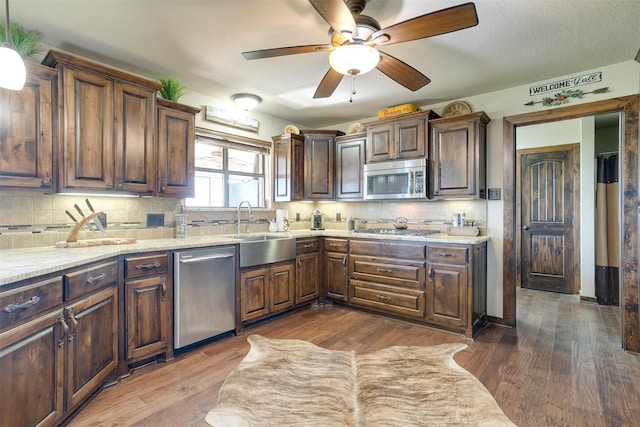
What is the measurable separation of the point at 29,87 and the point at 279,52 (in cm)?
169

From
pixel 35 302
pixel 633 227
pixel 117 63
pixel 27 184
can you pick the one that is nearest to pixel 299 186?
pixel 117 63

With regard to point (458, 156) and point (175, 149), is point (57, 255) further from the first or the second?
point (458, 156)

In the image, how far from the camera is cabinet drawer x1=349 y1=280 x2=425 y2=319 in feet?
10.8

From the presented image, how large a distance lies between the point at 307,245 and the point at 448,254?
1599mm

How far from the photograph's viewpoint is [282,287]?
347 centimetres

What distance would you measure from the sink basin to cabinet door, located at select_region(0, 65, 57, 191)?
5.16 feet

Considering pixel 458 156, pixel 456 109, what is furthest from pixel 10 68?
pixel 456 109

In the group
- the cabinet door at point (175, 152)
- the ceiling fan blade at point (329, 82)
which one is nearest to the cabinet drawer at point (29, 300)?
the cabinet door at point (175, 152)

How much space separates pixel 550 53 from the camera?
103 inches

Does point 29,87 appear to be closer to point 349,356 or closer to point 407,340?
point 349,356

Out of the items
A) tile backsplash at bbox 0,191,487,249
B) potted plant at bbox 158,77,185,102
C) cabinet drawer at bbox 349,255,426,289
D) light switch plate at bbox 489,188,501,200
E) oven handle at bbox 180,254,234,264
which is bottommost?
→ cabinet drawer at bbox 349,255,426,289

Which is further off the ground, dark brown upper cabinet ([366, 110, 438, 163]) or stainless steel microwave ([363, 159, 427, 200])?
dark brown upper cabinet ([366, 110, 438, 163])

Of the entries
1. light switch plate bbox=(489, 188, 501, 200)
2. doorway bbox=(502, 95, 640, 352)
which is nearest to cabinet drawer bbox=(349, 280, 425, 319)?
light switch plate bbox=(489, 188, 501, 200)

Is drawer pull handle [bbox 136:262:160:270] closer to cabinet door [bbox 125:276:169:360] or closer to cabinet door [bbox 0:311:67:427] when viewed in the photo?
cabinet door [bbox 125:276:169:360]
